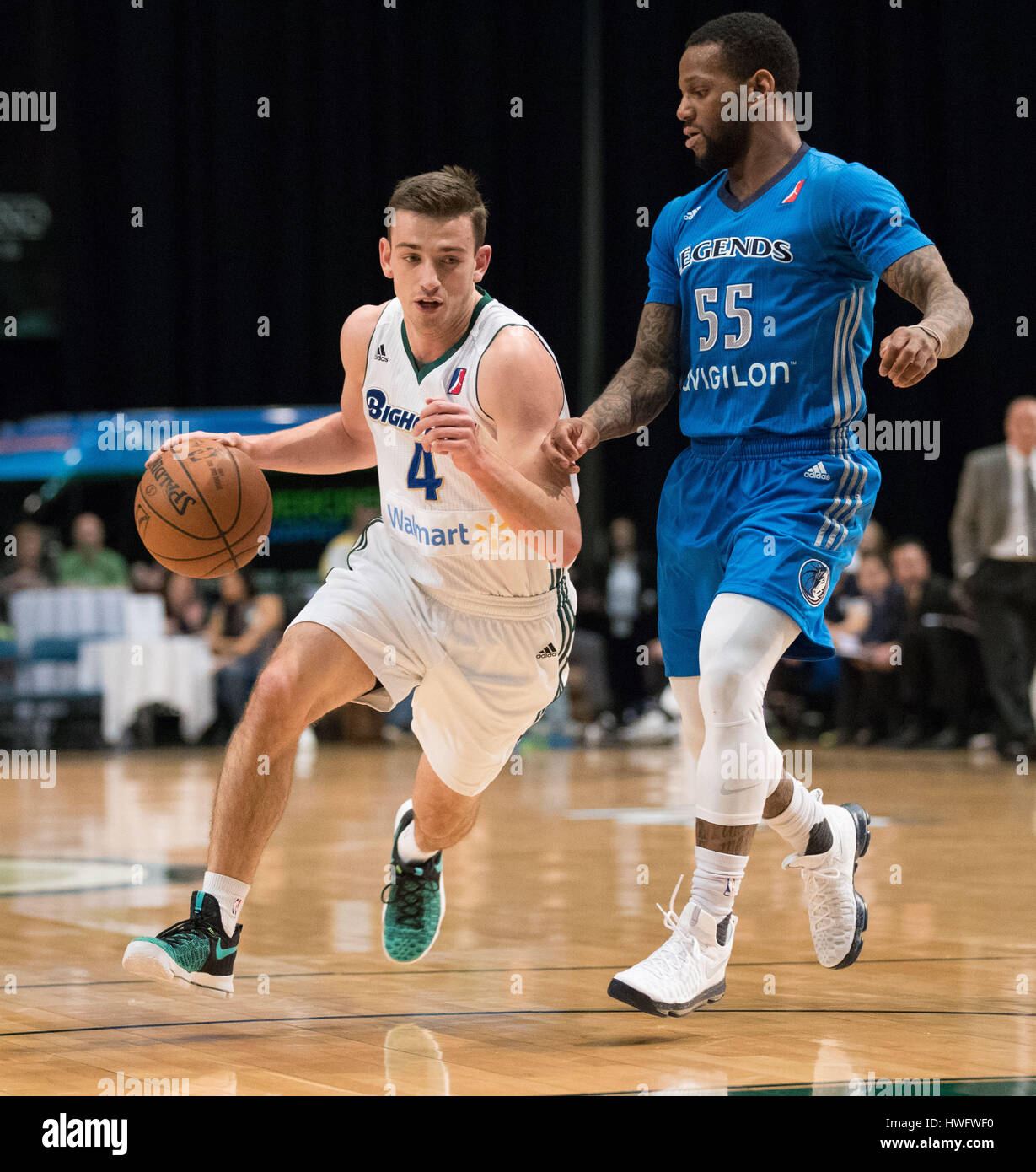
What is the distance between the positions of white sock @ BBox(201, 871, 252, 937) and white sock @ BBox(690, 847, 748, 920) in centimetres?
100

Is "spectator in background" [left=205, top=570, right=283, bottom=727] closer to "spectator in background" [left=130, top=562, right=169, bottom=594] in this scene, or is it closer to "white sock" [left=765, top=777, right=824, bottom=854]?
"spectator in background" [left=130, top=562, right=169, bottom=594]

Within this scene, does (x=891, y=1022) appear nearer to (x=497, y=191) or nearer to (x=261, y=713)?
(x=261, y=713)

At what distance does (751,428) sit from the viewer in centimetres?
398

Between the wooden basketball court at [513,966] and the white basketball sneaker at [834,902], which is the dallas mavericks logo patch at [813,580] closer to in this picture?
the white basketball sneaker at [834,902]

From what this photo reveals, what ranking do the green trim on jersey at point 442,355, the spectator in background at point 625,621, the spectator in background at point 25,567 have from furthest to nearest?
the spectator in background at point 625,621 → the spectator in background at point 25,567 → the green trim on jersey at point 442,355

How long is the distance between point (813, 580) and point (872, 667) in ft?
27.8

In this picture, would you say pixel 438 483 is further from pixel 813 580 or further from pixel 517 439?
pixel 813 580

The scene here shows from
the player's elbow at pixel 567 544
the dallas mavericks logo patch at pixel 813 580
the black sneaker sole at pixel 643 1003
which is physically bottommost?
the black sneaker sole at pixel 643 1003

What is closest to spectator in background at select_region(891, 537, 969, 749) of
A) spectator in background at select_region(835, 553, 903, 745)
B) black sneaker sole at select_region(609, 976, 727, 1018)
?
spectator in background at select_region(835, 553, 903, 745)

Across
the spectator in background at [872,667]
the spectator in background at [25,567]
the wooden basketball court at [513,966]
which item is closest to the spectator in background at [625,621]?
the spectator in background at [872,667]

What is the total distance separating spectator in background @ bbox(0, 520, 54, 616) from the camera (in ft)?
40.3

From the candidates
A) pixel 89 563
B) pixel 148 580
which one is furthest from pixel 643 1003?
pixel 148 580

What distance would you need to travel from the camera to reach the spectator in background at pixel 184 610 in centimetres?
1309
